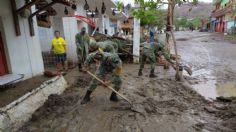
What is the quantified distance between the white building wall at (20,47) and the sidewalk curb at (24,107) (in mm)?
1006

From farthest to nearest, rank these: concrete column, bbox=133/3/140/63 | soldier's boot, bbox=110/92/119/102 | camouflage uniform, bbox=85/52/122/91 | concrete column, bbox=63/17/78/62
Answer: concrete column, bbox=133/3/140/63 → concrete column, bbox=63/17/78/62 → soldier's boot, bbox=110/92/119/102 → camouflage uniform, bbox=85/52/122/91

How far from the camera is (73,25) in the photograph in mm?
10930

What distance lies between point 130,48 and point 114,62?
669 centimetres

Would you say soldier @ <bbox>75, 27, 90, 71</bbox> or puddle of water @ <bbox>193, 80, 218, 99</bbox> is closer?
puddle of water @ <bbox>193, 80, 218, 99</bbox>

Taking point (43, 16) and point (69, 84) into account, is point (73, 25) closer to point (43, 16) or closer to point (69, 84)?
point (43, 16)

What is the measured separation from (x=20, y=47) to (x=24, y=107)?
2326 mm

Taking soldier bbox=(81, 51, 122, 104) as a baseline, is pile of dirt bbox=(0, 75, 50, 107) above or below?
below

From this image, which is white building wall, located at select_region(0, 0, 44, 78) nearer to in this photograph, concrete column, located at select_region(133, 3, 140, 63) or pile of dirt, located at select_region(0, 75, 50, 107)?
pile of dirt, located at select_region(0, 75, 50, 107)

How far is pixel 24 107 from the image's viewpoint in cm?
503

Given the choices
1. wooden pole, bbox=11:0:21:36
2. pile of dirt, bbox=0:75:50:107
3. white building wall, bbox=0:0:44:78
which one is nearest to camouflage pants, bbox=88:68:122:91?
pile of dirt, bbox=0:75:50:107

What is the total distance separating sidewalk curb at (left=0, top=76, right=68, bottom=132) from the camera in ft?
14.4

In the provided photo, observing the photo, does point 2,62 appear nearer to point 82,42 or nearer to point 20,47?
point 20,47

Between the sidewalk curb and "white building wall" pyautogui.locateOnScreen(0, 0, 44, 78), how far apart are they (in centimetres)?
101

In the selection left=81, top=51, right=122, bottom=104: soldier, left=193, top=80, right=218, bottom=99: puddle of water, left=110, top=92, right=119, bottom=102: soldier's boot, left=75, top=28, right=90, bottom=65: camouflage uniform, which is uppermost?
left=75, top=28, right=90, bottom=65: camouflage uniform
